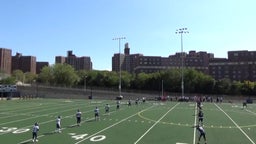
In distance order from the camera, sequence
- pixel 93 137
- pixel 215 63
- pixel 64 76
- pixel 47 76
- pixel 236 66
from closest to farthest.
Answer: pixel 93 137
pixel 64 76
pixel 47 76
pixel 236 66
pixel 215 63

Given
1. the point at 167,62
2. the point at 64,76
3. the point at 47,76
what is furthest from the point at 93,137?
the point at 167,62

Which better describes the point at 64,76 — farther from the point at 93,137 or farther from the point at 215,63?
the point at 93,137

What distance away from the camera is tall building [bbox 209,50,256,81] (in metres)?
161

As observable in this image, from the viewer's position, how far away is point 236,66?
16500 cm

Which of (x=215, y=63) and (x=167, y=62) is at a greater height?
(x=167, y=62)

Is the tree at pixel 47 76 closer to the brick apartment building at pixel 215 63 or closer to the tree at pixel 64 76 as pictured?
the tree at pixel 64 76

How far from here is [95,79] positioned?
13575 centimetres

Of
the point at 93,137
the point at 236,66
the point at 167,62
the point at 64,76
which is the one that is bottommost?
the point at 93,137

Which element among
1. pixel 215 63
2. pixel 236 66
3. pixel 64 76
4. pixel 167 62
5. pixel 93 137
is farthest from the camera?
pixel 167 62

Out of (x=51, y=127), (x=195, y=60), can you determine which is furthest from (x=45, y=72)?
(x=51, y=127)

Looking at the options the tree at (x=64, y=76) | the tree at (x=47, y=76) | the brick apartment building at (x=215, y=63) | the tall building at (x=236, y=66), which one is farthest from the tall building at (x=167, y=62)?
the tree at (x=64, y=76)

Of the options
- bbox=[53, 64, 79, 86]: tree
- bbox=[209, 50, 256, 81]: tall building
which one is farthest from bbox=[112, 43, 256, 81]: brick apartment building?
bbox=[53, 64, 79, 86]: tree

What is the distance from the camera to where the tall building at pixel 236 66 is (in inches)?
6344

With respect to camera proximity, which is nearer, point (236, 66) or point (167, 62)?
point (236, 66)
